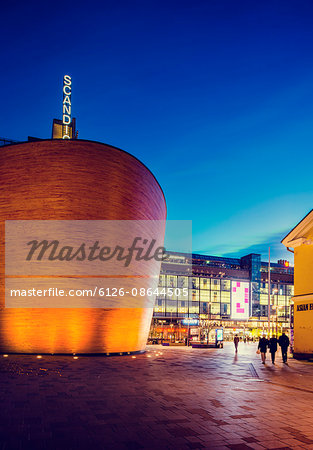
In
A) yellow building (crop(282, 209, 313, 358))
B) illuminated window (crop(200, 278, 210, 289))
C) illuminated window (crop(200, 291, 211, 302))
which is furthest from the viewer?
illuminated window (crop(200, 278, 210, 289))

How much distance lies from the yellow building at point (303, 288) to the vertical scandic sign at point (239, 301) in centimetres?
4536

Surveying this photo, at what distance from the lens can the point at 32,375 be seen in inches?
435

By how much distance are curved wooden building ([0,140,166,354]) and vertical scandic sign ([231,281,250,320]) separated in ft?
163

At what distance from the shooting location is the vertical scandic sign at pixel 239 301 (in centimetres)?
6525

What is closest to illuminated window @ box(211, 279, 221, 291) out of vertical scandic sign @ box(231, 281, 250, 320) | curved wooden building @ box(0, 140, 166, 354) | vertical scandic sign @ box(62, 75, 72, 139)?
vertical scandic sign @ box(231, 281, 250, 320)

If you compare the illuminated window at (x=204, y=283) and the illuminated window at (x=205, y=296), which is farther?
the illuminated window at (x=204, y=283)

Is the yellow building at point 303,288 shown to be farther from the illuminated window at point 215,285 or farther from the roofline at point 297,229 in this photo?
the illuminated window at point 215,285

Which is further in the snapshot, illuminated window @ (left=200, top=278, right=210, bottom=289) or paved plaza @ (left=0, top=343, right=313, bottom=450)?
illuminated window @ (left=200, top=278, right=210, bottom=289)

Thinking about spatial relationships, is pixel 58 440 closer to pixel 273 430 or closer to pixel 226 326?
pixel 273 430

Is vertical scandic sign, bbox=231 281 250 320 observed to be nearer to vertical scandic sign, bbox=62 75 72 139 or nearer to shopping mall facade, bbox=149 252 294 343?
shopping mall facade, bbox=149 252 294 343

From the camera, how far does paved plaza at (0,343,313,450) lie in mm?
5156

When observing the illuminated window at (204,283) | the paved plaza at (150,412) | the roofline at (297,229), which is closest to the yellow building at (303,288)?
the roofline at (297,229)

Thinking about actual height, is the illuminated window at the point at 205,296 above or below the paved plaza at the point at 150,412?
below

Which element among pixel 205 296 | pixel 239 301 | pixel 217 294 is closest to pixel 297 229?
pixel 239 301
